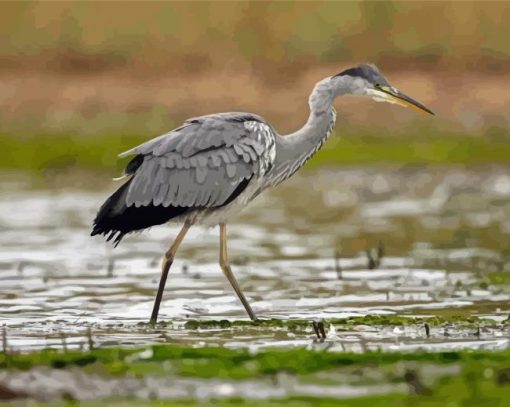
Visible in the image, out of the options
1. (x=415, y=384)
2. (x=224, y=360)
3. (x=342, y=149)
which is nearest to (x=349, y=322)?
(x=224, y=360)

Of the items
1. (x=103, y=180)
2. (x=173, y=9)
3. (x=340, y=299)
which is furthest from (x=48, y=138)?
(x=340, y=299)

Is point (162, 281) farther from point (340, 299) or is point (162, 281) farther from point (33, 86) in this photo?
point (33, 86)

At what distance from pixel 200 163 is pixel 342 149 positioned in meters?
11.6

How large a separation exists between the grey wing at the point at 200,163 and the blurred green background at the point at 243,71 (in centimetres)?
1087

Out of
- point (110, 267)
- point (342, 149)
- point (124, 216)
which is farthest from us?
point (342, 149)

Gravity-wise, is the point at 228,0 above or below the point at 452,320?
above

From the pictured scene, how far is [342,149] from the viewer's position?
22.2 m

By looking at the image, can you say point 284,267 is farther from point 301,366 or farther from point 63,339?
point 301,366

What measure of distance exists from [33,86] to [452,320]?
1623 centimetres

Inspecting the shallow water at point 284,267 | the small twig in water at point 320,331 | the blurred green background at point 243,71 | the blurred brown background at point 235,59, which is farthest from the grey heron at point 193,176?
the blurred brown background at point 235,59

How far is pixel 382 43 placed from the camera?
26922 mm

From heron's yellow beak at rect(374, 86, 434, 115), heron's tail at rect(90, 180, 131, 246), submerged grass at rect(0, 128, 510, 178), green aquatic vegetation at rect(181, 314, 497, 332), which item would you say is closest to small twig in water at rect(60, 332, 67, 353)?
green aquatic vegetation at rect(181, 314, 497, 332)

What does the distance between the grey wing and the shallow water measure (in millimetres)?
815

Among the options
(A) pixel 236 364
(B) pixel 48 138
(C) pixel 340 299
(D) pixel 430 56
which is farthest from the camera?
(D) pixel 430 56
